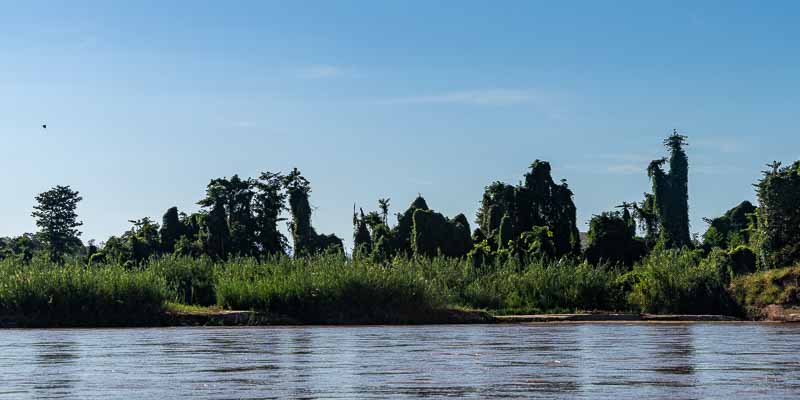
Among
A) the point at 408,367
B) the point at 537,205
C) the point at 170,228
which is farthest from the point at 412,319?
the point at 170,228

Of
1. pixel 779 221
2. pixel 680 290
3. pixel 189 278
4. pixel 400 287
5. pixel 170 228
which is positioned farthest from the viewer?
pixel 170 228

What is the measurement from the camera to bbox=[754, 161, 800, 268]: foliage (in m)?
42.3

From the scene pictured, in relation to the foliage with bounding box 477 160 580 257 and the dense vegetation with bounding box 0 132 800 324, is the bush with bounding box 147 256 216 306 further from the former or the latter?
the foliage with bounding box 477 160 580 257

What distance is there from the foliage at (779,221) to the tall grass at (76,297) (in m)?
21.3

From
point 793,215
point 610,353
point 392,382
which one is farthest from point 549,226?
point 392,382

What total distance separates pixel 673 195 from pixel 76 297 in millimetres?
38048

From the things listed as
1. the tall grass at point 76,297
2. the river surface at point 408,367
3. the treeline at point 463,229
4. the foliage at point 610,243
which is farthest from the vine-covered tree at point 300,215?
the river surface at point 408,367

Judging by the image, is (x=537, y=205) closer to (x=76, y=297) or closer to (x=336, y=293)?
(x=336, y=293)

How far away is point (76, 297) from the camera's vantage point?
35.4 m

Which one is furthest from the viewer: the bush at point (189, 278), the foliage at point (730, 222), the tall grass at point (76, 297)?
the foliage at point (730, 222)

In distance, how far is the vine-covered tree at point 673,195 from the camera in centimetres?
6456

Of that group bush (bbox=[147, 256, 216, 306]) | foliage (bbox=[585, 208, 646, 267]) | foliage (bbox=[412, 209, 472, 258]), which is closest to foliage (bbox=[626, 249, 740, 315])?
foliage (bbox=[585, 208, 646, 267])

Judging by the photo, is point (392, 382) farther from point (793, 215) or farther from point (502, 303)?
point (793, 215)

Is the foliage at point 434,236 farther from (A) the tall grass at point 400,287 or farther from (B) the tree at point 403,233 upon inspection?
(A) the tall grass at point 400,287
